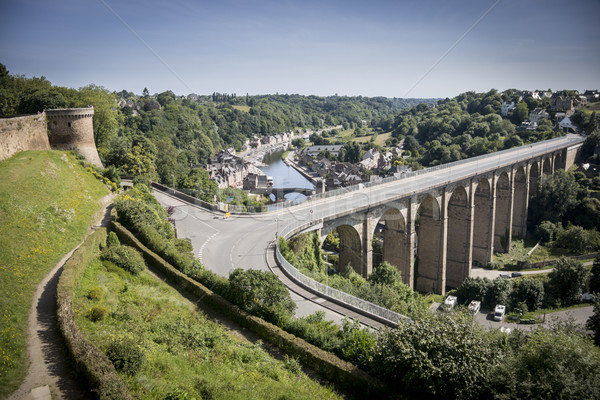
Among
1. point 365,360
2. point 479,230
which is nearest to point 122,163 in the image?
point 365,360

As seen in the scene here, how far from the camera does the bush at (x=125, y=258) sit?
18.0 metres

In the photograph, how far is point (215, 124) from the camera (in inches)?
5615

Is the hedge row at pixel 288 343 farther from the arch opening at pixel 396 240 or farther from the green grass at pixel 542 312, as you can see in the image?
the green grass at pixel 542 312

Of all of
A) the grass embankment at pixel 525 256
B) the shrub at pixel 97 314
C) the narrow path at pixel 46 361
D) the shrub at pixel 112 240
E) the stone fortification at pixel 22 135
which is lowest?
the grass embankment at pixel 525 256

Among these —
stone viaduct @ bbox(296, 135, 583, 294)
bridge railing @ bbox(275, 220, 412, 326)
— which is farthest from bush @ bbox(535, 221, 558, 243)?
bridge railing @ bbox(275, 220, 412, 326)

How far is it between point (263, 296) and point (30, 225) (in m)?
12.1

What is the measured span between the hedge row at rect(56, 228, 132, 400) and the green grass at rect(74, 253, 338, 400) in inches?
16.6

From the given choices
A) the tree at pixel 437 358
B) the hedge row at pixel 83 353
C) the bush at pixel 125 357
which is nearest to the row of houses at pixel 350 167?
the tree at pixel 437 358

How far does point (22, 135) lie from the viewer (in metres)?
28.5

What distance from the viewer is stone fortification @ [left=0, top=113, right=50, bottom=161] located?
2609cm

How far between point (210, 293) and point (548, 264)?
4327cm

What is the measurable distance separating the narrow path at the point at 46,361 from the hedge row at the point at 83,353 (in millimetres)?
404

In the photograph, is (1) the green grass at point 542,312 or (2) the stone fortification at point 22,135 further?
(1) the green grass at point 542,312

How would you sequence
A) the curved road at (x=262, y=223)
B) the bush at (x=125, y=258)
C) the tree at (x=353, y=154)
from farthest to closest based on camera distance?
the tree at (x=353, y=154)
the curved road at (x=262, y=223)
the bush at (x=125, y=258)
